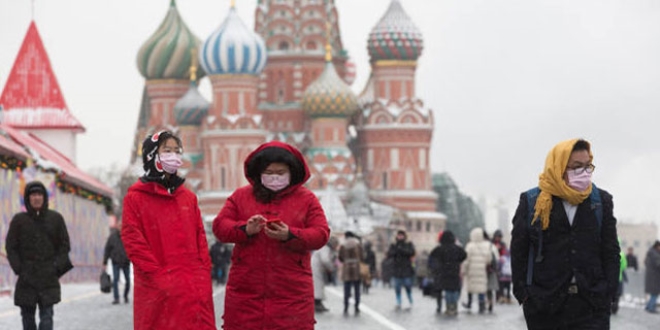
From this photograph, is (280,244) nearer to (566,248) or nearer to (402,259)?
(566,248)

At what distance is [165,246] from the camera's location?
8570 mm

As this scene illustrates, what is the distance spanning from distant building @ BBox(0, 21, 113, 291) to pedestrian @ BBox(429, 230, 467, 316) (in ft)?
18.7

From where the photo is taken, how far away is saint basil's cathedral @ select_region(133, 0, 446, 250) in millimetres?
84375

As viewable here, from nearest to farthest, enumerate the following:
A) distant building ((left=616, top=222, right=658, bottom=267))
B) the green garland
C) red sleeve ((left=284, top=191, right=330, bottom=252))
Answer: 1. red sleeve ((left=284, top=191, right=330, bottom=252))
2. the green garland
3. distant building ((left=616, top=222, right=658, bottom=267))

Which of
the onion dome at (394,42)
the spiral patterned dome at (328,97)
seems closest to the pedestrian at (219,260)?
the spiral patterned dome at (328,97)

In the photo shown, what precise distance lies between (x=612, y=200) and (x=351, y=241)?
585 inches

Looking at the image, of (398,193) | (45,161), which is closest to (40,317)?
(45,161)

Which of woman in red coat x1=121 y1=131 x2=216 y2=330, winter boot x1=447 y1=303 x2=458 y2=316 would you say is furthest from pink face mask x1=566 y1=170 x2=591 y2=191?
winter boot x1=447 y1=303 x2=458 y2=316

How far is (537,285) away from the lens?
857 cm

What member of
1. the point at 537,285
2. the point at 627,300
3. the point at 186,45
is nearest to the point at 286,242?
the point at 537,285

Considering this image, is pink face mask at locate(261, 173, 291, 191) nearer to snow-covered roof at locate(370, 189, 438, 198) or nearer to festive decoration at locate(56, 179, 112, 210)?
festive decoration at locate(56, 179, 112, 210)

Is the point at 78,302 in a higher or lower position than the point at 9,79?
lower

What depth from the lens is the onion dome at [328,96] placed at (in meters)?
85.8

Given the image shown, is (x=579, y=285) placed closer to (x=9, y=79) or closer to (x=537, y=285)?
(x=537, y=285)
